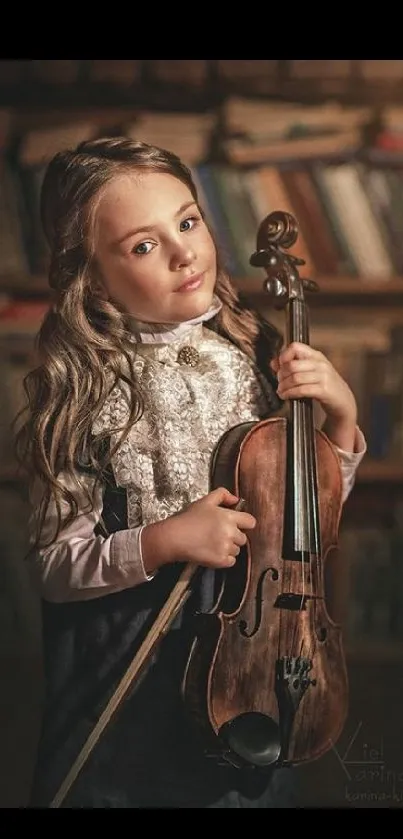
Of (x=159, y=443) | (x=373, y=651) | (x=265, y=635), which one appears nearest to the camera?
(x=265, y=635)

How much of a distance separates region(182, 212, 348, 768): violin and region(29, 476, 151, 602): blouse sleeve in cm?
17

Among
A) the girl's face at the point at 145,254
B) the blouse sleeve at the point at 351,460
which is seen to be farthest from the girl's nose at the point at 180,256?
the blouse sleeve at the point at 351,460

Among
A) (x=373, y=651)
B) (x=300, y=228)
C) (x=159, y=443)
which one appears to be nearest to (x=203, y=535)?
(x=159, y=443)

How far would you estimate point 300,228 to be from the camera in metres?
2.27

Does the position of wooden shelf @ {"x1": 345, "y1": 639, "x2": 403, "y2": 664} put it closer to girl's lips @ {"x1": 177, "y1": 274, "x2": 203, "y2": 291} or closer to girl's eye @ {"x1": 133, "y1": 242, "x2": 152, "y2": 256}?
girl's lips @ {"x1": 177, "y1": 274, "x2": 203, "y2": 291}

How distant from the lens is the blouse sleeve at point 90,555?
209 centimetres

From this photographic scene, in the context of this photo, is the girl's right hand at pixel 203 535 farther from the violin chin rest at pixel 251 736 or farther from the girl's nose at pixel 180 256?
the girl's nose at pixel 180 256

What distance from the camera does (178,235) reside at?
217 cm

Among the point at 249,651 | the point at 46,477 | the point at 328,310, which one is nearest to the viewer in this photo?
the point at 249,651

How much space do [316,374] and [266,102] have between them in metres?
0.60

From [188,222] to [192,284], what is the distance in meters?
0.13

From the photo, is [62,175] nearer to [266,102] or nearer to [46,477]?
[266,102]

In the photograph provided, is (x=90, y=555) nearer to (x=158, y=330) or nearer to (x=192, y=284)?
(x=158, y=330)

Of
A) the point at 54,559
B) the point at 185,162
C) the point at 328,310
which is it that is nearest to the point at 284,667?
the point at 54,559
